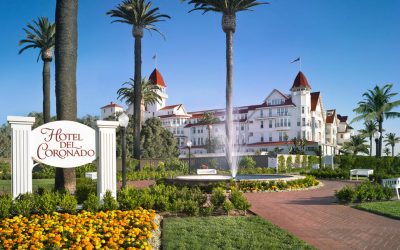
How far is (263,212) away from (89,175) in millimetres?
12945

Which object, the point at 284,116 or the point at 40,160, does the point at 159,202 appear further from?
the point at 284,116

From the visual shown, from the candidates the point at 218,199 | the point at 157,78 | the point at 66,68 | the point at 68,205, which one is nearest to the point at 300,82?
the point at 157,78

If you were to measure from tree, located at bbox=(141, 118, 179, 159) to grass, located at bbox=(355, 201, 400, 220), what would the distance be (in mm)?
43237

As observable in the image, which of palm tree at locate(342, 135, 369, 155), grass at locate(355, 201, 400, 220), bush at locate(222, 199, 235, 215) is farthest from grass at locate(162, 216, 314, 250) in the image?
palm tree at locate(342, 135, 369, 155)

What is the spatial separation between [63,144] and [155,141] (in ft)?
154

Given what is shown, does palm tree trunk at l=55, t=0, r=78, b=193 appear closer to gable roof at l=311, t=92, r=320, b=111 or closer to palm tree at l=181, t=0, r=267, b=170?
palm tree at l=181, t=0, r=267, b=170

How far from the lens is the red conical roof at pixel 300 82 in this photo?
69625 mm

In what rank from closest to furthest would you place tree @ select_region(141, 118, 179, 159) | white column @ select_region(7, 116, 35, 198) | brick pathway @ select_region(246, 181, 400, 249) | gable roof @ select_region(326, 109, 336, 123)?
brick pathway @ select_region(246, 181, 400, 249), white column @ select_region(7, 116, 35, 198), tree @ select_region(141, 118, 179, 159), gable roof @ select_region(326, 109, 336, 123)

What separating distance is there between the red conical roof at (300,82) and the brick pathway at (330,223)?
58027 millimetres

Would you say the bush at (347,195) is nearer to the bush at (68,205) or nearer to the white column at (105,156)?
the white column at (105,156)

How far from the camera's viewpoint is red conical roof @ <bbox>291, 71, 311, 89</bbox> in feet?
228

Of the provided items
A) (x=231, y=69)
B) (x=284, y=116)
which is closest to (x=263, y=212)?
(x=231, y=69)

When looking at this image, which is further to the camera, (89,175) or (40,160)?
(89,175)

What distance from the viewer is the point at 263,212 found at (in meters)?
11.4
